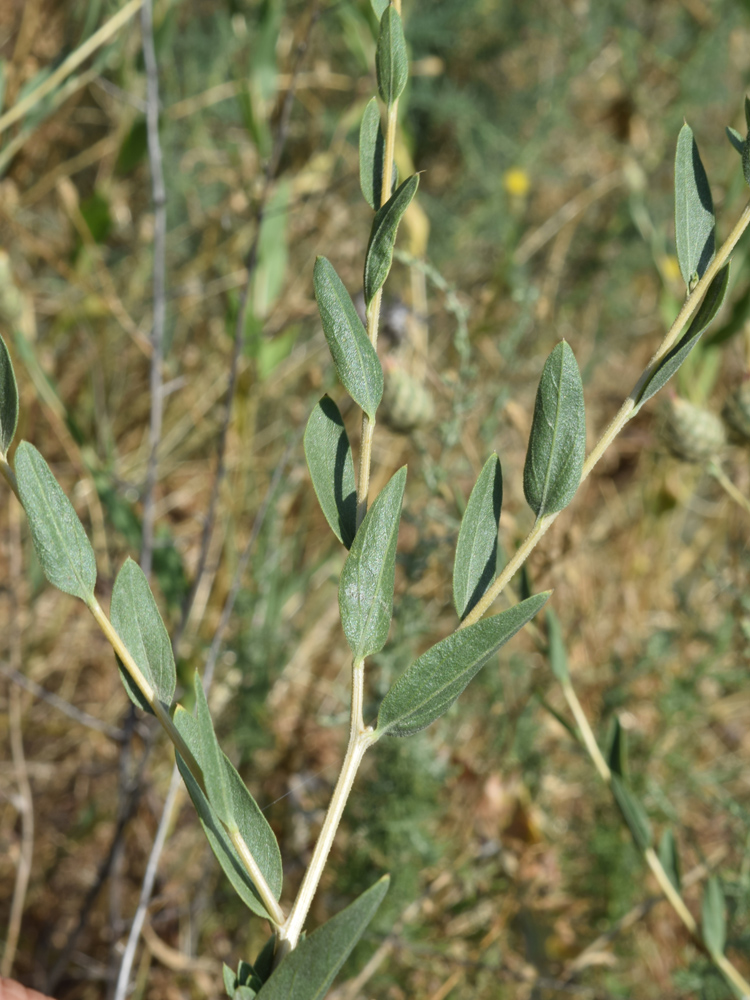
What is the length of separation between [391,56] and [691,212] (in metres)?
0.16

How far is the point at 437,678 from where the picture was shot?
0.41 meters

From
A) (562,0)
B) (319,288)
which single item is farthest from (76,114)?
(319,288)

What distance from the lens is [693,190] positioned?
447mm

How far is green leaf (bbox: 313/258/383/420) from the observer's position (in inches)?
16.6

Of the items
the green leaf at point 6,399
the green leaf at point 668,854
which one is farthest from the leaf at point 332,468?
the green leaf at point 668,854

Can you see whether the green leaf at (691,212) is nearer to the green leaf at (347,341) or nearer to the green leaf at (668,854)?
the green leaf at (347,341)

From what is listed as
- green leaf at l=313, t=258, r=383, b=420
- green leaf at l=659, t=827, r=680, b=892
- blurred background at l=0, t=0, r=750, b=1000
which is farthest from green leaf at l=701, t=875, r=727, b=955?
green leaf at l=313, t=258, r=383, b=420

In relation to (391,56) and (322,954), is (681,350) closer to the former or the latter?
(391,56)

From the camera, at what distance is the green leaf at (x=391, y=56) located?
42 centimetres

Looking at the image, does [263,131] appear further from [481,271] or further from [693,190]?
[693,190]

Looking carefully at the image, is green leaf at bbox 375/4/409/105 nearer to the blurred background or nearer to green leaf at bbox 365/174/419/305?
green leaf at bbox 365/174/419/305

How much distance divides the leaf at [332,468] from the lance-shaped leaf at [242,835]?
4.6 inches

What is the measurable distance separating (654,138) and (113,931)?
186cm

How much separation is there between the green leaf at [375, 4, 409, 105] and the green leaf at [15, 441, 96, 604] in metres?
0.24
